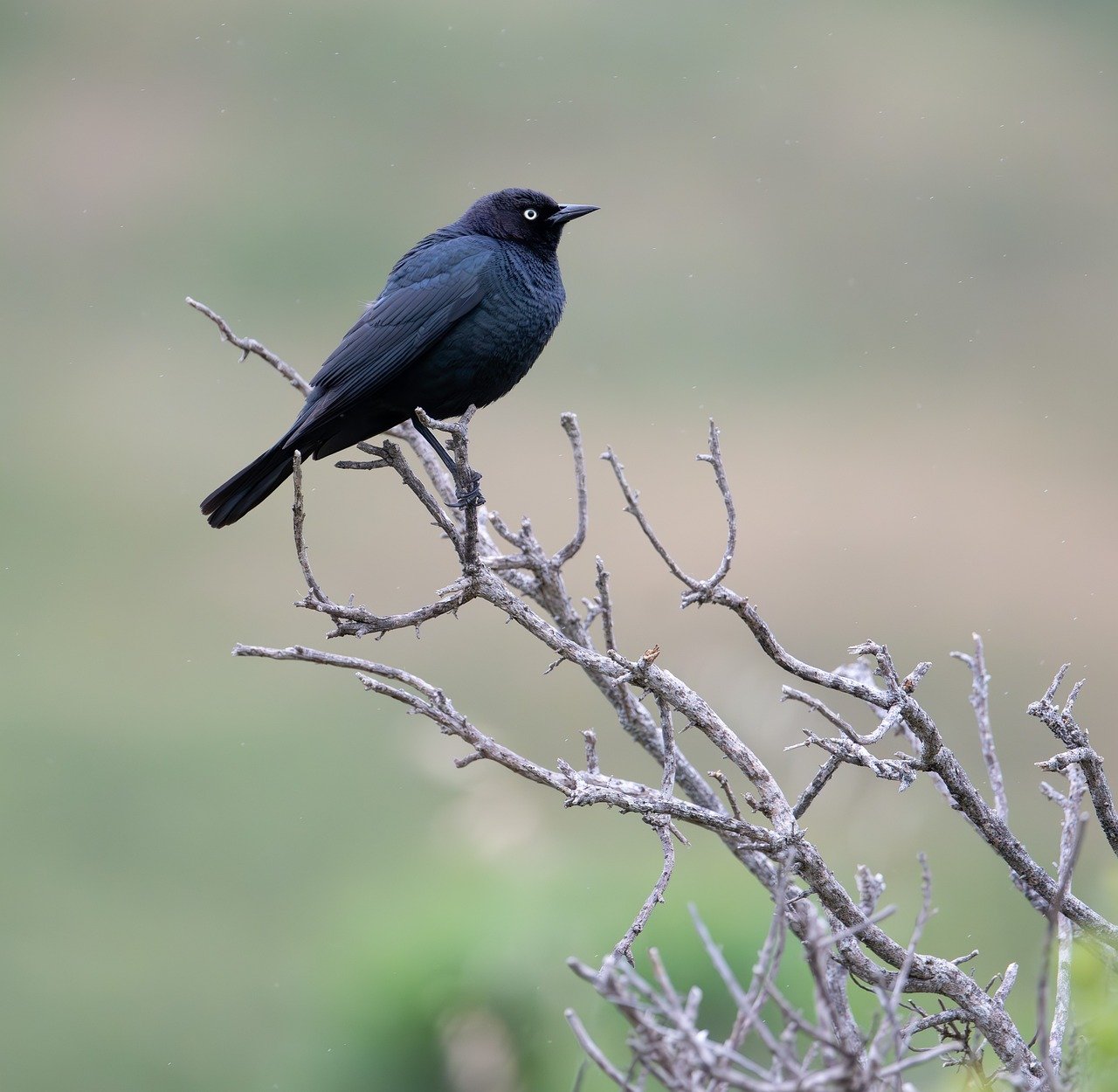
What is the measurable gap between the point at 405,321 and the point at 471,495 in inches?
22.8

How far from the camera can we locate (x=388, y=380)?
8.53 ft

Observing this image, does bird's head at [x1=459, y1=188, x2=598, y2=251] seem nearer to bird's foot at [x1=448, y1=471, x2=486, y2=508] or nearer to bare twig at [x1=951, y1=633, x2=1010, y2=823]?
bird's foot at [x1=448, y1=471, x2=486, y2=508]

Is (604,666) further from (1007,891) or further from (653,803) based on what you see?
(1007,891)

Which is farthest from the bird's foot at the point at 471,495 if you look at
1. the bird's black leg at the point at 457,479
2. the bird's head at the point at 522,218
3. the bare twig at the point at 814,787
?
the bird's head at the point at 522,218

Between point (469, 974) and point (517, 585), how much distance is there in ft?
5.59

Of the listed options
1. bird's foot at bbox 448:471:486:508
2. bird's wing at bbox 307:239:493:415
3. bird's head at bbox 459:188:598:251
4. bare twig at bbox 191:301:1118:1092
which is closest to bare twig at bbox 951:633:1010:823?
bare twig at bbox 191:301:1118:1092

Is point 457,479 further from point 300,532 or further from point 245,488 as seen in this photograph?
point 300,532

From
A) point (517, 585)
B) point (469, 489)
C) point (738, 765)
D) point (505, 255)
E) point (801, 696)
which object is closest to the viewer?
point (801, 696)

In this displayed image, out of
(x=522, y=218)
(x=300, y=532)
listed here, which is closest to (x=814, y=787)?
(x=300, y=532)

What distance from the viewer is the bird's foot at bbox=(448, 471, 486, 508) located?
7.41ft

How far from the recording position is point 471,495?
7.50 ft

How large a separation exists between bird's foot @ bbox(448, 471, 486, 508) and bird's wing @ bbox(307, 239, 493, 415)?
322 mm

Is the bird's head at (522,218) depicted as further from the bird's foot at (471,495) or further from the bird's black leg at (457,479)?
the bird's foot at (471,495)

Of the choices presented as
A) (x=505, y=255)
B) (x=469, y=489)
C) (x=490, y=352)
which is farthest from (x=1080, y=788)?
(x=505, y=255)
